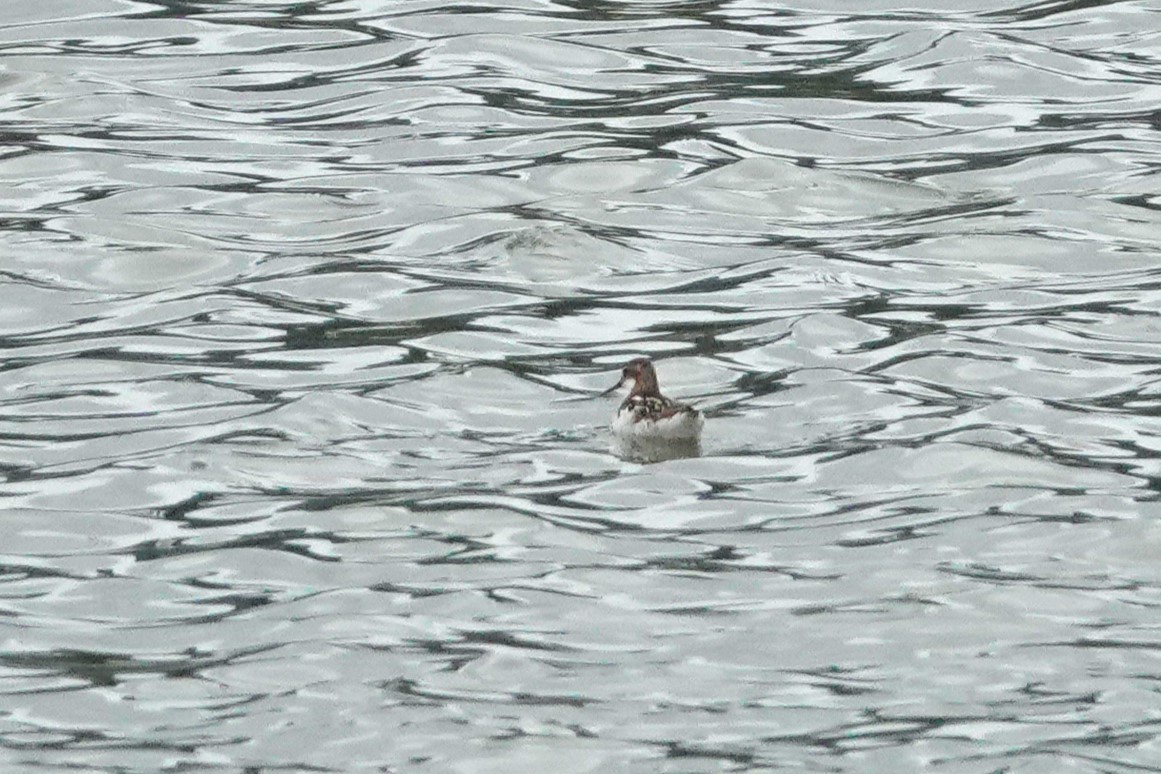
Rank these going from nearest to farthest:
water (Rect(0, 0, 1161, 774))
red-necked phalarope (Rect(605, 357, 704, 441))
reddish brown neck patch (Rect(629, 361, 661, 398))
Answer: water (Rect(0, 0, 1161, 774)) → red-necked phalarope (Rect(605, 357, 704, 441)) → reddish brown neck patch (Rect(629, 361, 661, 398))

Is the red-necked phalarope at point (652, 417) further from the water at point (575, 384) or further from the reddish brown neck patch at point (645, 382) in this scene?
the water at point (575, 384)

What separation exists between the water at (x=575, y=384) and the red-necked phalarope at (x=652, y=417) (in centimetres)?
18

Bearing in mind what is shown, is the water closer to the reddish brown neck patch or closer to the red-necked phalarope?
the red-necked phalarope

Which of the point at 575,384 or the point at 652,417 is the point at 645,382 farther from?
the point at 575,384

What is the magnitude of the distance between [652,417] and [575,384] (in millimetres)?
1614

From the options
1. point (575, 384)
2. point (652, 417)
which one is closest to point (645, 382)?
point (652, 417)

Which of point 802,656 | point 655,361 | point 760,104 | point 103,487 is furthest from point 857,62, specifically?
point 802,656

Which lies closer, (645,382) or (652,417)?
(652,417)

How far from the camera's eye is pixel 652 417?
12438 mm

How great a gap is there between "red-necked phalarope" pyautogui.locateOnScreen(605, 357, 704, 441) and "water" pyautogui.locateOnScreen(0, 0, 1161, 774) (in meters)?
0.18

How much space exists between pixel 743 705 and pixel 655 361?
17.3 ft

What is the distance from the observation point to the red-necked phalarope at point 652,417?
12.5m

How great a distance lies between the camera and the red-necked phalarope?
12.5 m

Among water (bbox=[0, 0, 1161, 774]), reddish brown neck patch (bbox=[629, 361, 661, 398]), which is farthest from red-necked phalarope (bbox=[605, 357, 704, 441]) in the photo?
water (bbox=[0, 0, 1161, 774])
